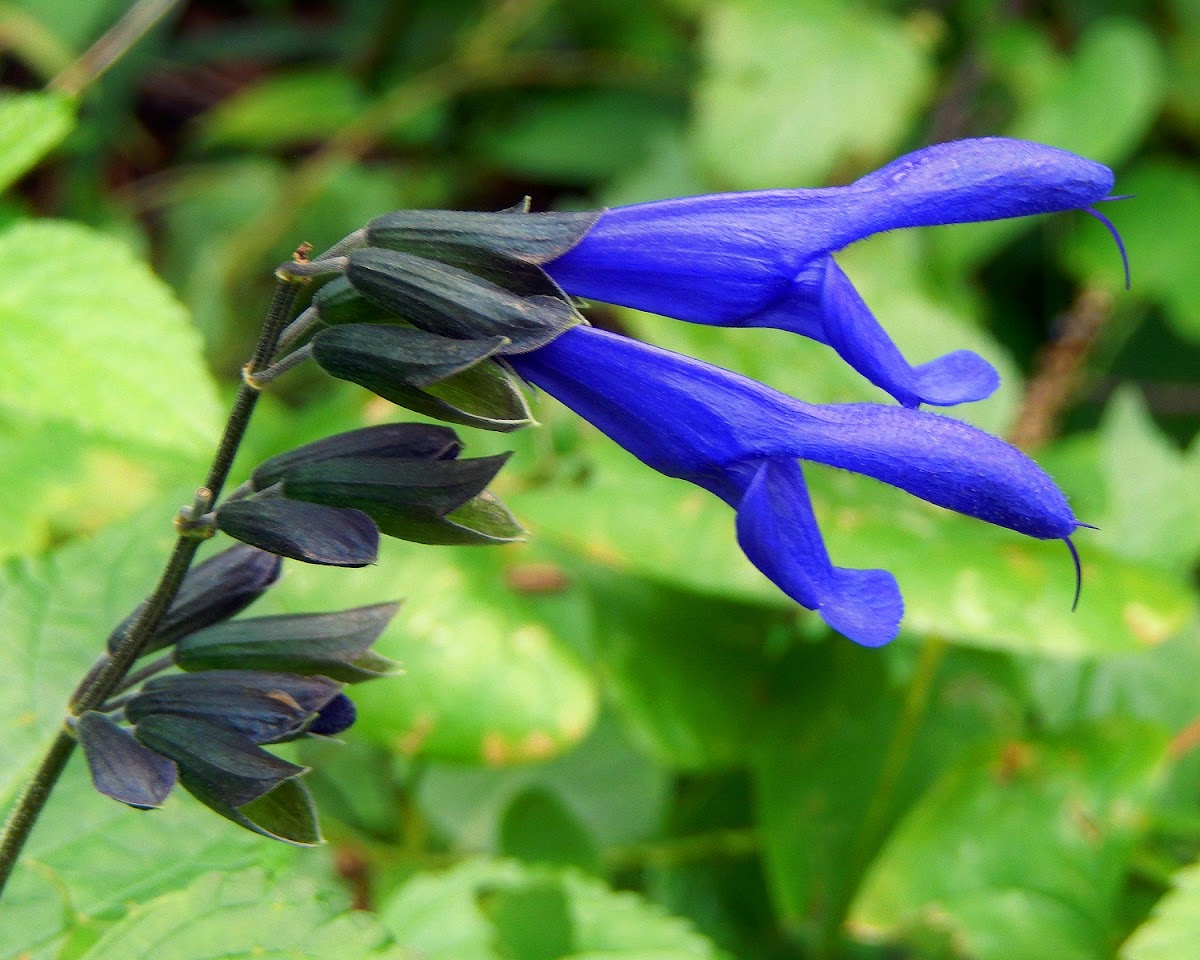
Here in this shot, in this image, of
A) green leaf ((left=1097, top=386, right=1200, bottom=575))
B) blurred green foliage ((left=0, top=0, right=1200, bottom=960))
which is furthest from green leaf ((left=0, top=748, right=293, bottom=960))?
green leaf ((left=1097, top=386, right=1200, bottom=575))

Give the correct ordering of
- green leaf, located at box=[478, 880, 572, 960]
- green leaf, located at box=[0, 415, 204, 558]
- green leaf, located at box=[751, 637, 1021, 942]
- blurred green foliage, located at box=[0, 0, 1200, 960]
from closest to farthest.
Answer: blurred green foliage, located at box=[0, 0, 1200, 960] → green leaf, located at box=[478, 880, 572, 960] → green leaf, located at box=[751, 637, 1021, 942] → green leaf, located at box=[0, 415, 204, 558]

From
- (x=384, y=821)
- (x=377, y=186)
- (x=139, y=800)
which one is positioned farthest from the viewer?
(x=377, y=186)

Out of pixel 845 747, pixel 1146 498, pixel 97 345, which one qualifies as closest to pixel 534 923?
pixel 845 747

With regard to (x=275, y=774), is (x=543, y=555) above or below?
below

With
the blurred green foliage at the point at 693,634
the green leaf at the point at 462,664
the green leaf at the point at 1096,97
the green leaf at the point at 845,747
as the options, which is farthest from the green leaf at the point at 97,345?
the green leaf at the point at 1096,97

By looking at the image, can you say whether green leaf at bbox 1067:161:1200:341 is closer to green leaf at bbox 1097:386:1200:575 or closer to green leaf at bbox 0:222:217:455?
green leaf at bbox 1097:386:1200:575

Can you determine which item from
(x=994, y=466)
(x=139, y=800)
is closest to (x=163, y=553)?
(x=139, y=800)

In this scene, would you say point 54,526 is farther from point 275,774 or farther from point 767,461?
point 767,461
